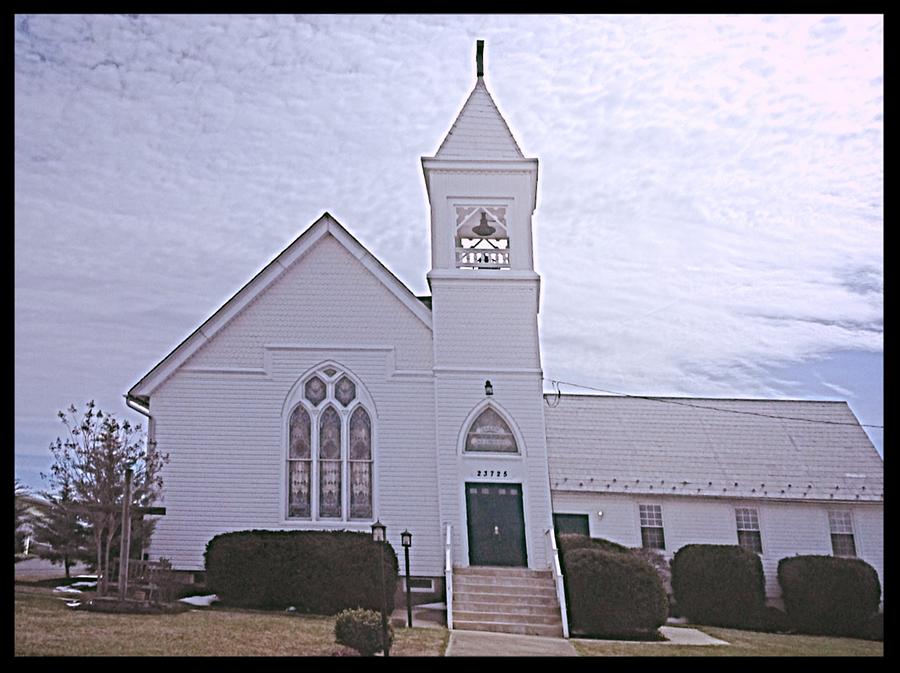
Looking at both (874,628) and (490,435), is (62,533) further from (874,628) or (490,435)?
(874,628)

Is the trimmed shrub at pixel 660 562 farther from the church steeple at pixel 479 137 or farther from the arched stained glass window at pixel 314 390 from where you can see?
the church steeple at pixel 479 137

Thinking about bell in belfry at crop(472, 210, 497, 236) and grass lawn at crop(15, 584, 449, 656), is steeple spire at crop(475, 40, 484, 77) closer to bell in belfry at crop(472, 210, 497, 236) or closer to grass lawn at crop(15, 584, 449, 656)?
bell in belfry at crop(472, 210, 497, 236)

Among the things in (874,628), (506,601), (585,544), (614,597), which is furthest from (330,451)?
(874,628)

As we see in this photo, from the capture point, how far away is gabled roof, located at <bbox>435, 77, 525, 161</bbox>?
63.0 ft

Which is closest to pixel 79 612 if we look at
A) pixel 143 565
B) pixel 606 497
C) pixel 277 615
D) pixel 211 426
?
pixel 143 565

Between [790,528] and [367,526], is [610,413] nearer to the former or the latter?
[790,528]

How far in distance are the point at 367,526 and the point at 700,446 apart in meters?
6.93

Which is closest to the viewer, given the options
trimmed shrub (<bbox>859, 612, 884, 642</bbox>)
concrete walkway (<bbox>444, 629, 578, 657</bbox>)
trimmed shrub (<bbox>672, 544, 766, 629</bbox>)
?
concrete walkway (<bbox>444, 629, 578, 657</bbox>)

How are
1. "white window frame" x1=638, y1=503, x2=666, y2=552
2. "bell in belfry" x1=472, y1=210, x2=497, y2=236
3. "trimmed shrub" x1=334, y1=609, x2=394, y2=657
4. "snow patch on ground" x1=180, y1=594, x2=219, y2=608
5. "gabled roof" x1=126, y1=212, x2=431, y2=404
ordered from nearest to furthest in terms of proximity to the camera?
"trimmed shrub" x1=334, y1=609, x2=394, y2=657
"snow patch on ground" x1=180, y1=594, x2=219, y2=608
"gabled roof" x1=126, y1=212, x2=431, y2=404
"white window frame" x1=638, y1=503, x2=666, y2=552
"bell in belfry" x1=472, y1=210, x2=497, y2=236

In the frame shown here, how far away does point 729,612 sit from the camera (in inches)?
675

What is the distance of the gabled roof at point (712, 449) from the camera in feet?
61.7

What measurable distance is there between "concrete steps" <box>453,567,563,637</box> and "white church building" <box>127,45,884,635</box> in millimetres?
40

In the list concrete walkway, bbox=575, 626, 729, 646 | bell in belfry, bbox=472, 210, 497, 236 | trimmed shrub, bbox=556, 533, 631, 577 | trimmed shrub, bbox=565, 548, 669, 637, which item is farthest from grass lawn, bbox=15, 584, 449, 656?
bell in belfry, bbox=472, 210, 497, 236

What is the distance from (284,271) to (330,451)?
3.40 metres
